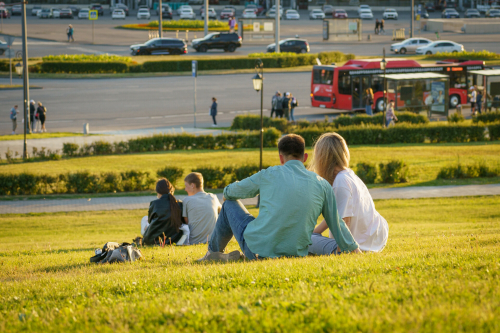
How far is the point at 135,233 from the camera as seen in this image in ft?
39.1

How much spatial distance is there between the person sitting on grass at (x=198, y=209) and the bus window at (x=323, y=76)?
2451cm

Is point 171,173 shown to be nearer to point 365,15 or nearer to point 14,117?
point 14,117

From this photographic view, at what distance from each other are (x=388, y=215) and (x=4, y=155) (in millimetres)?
14642

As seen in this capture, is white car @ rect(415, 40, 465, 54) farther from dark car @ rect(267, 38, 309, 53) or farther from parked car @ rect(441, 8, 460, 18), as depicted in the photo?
parked car @ rect(441, 8, 460, 18)

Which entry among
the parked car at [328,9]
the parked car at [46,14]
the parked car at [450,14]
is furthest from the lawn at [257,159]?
the parked car at [328,9]

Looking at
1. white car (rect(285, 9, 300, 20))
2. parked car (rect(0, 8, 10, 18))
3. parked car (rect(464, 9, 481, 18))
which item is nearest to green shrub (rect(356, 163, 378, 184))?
white car (rect(285, 9, 300, 20))

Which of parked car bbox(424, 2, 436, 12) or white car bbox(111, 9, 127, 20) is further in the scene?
parked car bbox(424, 2, 436, 12)

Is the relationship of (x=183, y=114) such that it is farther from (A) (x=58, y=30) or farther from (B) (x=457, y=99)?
(A) (x=58, y=30)

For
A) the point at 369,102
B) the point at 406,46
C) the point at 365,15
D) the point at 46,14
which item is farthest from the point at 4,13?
the point at 369,102

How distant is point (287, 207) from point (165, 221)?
329 centimetres

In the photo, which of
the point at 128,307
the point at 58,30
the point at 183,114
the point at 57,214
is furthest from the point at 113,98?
the point at 58,30

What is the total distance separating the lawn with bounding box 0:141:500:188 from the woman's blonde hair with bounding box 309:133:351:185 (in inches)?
461

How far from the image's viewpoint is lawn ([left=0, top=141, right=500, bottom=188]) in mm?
17859

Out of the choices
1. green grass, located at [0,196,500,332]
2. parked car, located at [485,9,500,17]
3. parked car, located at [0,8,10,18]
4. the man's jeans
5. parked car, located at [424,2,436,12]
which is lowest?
green grass, located at [0,196,500,332]
